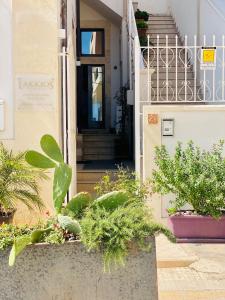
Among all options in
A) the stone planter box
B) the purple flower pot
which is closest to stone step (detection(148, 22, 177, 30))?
the purple flower pot

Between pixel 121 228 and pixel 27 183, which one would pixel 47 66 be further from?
pixel 121 228

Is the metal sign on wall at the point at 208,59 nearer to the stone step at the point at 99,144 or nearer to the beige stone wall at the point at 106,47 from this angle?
the stone step at the point at 99,144

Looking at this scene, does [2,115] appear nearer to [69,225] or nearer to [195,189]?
[195,189]

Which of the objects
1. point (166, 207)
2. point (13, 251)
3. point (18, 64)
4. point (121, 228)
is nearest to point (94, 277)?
point (121, 228)

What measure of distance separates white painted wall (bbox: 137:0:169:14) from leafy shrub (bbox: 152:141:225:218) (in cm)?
894

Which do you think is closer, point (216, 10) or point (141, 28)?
point (216, 10)

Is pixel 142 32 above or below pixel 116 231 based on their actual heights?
above

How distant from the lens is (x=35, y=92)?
629 cm

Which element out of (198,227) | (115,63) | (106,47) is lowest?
(198,227)

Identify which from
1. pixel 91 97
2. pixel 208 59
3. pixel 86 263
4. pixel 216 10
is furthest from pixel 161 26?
pixel 86 263

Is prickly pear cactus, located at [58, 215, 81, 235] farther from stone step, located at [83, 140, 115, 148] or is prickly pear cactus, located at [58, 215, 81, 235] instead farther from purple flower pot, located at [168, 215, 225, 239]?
stone step, located at [83, 140, 115, 148]

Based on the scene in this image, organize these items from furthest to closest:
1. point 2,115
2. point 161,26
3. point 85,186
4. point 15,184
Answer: point 161,26, point 85,186, point 2,115, point 15,184

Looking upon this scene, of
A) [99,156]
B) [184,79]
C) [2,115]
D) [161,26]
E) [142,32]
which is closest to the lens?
[2,115]

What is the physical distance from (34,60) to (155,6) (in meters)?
8.40
